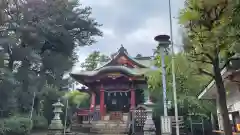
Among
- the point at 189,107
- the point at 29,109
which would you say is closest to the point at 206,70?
the point at 189,107

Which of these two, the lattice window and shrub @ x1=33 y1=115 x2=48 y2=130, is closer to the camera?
the lattice window

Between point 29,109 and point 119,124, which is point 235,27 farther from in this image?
point 29,109

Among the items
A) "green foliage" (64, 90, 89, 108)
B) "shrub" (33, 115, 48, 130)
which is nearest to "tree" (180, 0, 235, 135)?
"shrub" (33, 115, 48, 130)

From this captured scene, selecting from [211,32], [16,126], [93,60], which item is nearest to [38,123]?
[16,126]

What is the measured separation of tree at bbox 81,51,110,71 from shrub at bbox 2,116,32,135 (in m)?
25.6

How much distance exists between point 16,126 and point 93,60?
28.1 metres

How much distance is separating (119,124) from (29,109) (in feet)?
23.4

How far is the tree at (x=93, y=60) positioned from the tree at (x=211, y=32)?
33.5m

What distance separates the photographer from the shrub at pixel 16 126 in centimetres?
1256

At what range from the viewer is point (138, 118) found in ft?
45.2

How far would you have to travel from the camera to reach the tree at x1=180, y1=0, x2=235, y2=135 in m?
4.91

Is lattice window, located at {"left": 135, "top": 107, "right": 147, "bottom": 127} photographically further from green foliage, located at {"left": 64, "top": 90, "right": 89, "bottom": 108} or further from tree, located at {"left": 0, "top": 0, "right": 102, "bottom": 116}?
green foliage, located at {"left": 64, "top": 90, "right": 89, "bottom": 108}

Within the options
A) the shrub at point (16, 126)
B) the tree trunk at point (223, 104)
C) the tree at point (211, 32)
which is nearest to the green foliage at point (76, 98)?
the shrub at point (16, 126)

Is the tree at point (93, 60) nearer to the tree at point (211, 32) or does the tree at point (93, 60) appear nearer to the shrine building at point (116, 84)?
the shrine building at point (116, 84)
